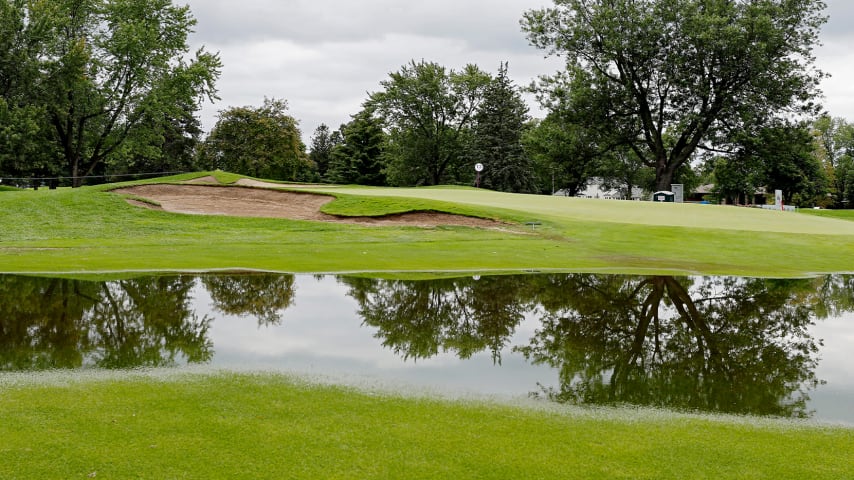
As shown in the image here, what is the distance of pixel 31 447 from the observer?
15.5 feet

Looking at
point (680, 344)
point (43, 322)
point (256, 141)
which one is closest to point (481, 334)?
point (680, 344)

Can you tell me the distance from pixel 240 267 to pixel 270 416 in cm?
1074

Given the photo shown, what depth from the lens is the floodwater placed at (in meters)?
7.02

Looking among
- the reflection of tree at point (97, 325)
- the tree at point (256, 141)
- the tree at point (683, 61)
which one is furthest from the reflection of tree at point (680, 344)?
the tree at point (256, 141)

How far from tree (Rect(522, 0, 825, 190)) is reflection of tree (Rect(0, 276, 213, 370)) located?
43767 mm

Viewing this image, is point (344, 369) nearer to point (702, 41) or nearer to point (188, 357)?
point (188, 357)

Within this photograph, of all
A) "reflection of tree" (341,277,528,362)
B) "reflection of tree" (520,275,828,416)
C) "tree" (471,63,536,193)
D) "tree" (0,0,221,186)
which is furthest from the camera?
"tree" (471,63,536,193)

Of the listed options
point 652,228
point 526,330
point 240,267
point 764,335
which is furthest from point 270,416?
point 652,228

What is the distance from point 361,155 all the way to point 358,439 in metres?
73.7

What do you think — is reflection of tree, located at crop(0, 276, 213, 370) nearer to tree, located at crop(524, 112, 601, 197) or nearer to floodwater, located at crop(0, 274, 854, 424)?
floodwater, located at crop(0, 274, 854, 424)

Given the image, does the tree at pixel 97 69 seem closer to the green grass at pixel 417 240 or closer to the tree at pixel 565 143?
the green grass at pixel 417 240

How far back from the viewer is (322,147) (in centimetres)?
10762

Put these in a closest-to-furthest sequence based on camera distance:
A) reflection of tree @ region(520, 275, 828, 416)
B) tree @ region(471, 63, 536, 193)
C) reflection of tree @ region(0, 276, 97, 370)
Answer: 1. reflection of tree @ region(520, 275, 828, 416)
2. reflection of tree @ region(0, 276, 97, 370)
3. tree @ region(471, 63, 536, 193)

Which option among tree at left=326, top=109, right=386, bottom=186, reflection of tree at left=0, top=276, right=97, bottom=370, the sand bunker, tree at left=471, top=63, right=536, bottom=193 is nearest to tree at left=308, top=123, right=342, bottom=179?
tree at left=326, top=109, right=386, bottom=186
